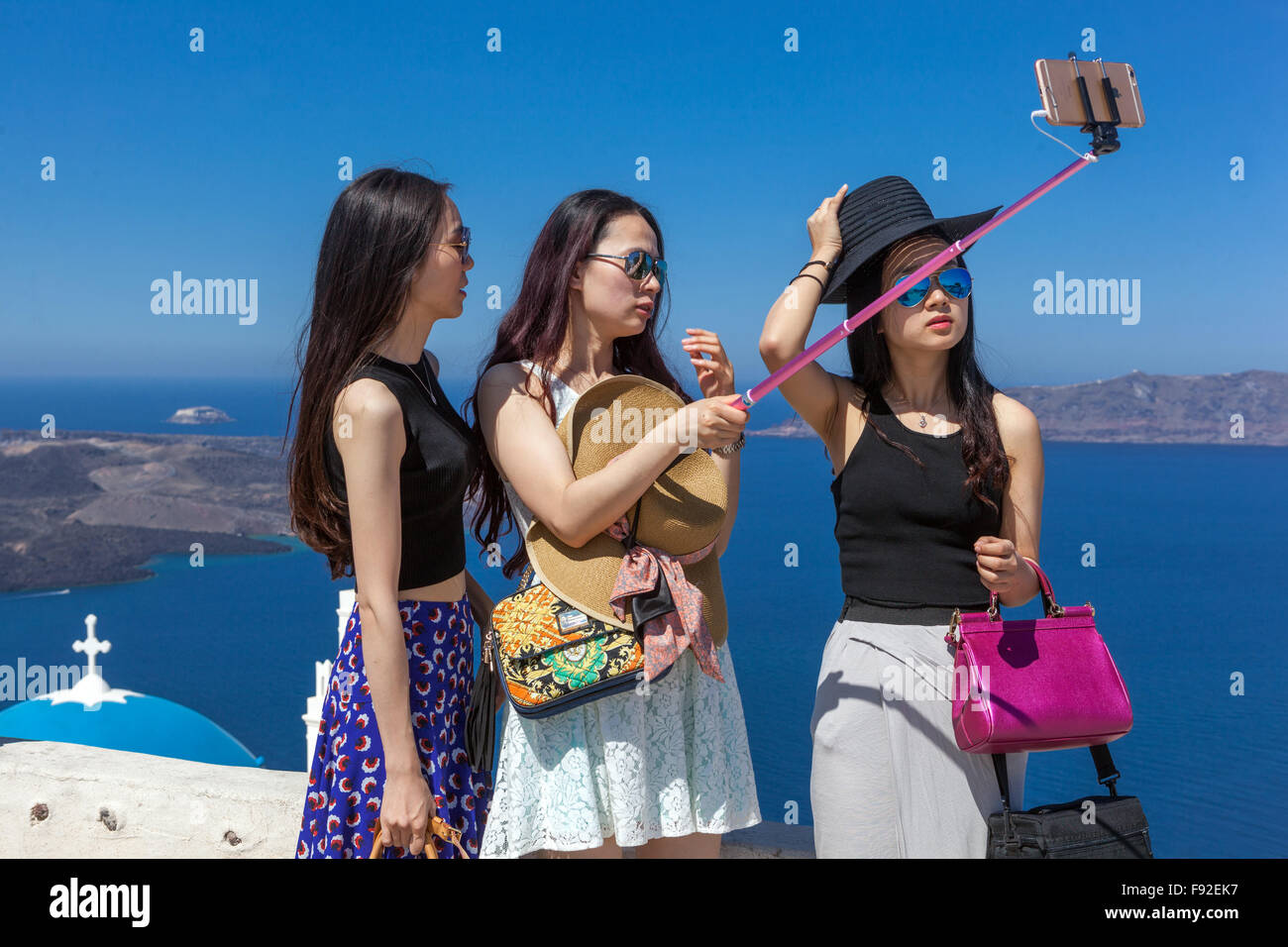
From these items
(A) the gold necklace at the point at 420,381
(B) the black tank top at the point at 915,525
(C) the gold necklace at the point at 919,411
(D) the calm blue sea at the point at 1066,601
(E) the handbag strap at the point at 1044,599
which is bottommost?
(D) the calm blue sea at the point at 1066,601

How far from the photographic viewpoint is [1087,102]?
2.23 meters

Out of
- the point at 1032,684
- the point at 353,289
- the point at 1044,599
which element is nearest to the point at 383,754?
the point at 353,289

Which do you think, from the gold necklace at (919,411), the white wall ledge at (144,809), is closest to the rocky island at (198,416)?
the white wall ledge at (144,809)

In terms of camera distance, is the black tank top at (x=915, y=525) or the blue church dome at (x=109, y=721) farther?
the blue church dome at (x=109, y=721)

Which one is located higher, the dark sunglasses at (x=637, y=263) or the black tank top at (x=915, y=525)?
the dark sunglasses at (x=637, y=263)

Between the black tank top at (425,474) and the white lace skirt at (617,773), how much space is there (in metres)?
0.39

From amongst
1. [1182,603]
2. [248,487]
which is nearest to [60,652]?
[248,487]

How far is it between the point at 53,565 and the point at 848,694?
1570 inches

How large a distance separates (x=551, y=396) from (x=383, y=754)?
907 mm

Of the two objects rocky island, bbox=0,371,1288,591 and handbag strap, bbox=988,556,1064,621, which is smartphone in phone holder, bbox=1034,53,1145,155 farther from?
rocky island, bbox=0,371,1288,591

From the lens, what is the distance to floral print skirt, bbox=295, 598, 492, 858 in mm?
2447

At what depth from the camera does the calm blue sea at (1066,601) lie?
19.1 metres

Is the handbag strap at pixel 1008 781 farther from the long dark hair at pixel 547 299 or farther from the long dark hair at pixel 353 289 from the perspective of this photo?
the long dark hair at pixel 353 289

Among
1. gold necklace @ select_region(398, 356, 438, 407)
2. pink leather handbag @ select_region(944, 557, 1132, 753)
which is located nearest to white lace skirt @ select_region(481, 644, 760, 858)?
pink leather handbag @ select_region(944, 557, 1132, 753)
